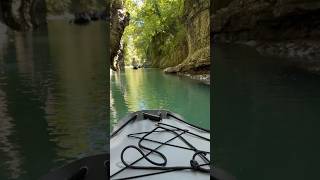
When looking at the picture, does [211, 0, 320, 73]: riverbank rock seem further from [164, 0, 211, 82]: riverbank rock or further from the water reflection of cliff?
[164, 0, 211, 82]: riverbank rock

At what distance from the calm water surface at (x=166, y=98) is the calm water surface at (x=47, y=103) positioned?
3.54 metres

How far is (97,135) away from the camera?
1.55 metres

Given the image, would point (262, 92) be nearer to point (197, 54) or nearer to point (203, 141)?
point (203, 141)

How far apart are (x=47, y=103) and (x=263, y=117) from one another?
1.10m

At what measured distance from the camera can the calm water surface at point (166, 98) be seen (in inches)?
239

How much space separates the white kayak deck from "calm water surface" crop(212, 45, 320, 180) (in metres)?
0.22

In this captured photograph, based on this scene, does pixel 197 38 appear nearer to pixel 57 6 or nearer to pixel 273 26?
pixel 273 26

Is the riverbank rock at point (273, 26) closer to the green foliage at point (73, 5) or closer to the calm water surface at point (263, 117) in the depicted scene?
the calm water surface at point (263, 117)

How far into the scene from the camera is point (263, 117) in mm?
1977

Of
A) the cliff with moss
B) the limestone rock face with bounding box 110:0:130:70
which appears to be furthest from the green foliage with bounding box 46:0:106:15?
the limestone rock face with bounding box 110:0:130:70

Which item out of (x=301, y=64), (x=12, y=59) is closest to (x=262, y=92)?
(x=301, y=64)

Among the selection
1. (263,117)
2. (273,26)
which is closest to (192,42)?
(273,26)

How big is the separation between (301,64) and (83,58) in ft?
4.32

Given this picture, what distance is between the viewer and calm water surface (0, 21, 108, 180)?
1557 mm
